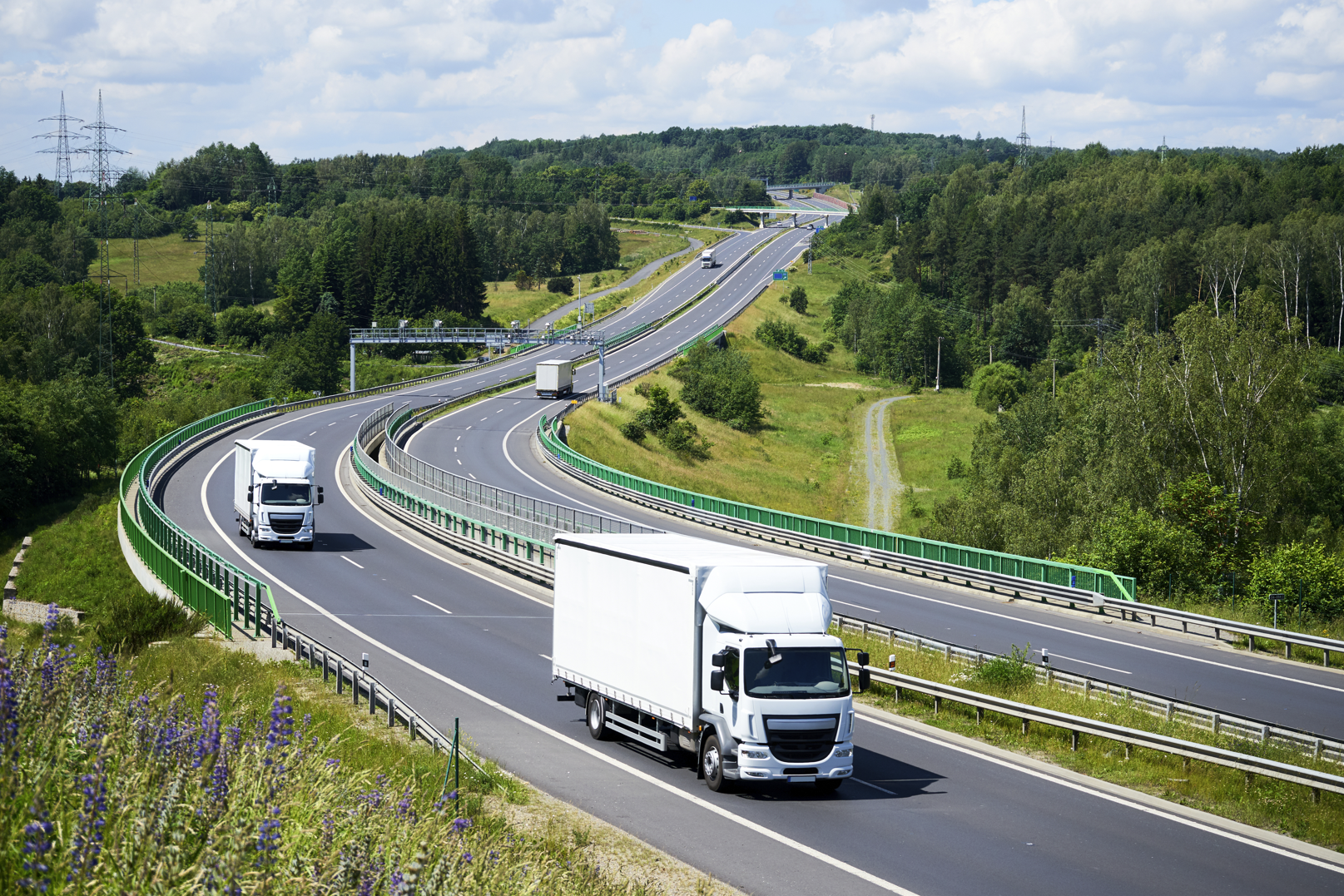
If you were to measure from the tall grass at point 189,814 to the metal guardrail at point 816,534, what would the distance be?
27.7 metres

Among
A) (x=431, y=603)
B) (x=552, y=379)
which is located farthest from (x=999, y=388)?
(x=431, y=603)

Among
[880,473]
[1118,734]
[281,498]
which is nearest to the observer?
[1118,734]

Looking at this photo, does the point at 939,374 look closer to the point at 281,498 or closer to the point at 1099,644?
the point at 281,498

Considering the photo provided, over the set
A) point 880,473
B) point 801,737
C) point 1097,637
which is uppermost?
point 801,737

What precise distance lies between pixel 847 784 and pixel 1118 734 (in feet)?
15.3

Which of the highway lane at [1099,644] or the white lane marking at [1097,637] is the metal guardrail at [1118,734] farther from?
the white lane marking at [1097,637]

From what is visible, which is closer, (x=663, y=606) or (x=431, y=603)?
(x=663, y=606)

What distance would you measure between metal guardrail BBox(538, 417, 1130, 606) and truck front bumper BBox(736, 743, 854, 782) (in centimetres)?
1964

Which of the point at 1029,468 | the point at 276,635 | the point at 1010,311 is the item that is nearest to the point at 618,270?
the point at 1010,311

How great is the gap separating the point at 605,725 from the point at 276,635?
32.6ft

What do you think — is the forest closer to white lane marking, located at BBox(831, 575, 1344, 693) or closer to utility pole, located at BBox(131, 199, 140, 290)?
white lane marking, located at BBox(831, 575, 1344, 693)

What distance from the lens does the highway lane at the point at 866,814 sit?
1414 cm

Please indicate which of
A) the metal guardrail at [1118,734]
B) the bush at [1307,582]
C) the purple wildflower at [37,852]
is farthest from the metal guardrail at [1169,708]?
the purple wildflower at [37,852]

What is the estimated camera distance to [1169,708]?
21844 millimetres
